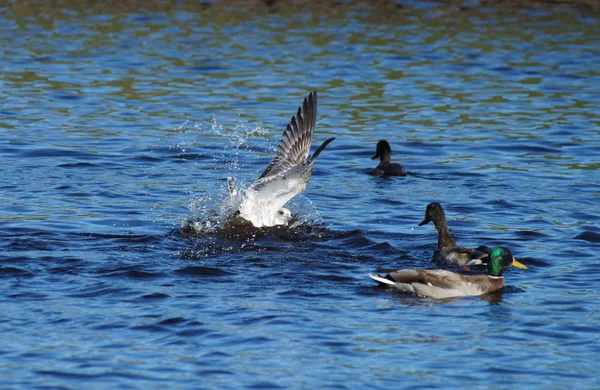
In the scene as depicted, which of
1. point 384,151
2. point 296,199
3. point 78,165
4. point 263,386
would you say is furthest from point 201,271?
point 384,151

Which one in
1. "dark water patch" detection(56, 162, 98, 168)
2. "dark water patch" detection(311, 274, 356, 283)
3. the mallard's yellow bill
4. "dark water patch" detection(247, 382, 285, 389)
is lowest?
"dark water patch" detection(247, 382, 285, 389)

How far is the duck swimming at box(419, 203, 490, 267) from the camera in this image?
37.4 feet

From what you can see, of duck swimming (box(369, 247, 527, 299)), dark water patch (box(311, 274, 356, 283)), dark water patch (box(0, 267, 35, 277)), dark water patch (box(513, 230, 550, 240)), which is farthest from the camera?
dark water patch (box(513, 230, 550, 240))

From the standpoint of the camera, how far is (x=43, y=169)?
15719 millimetres

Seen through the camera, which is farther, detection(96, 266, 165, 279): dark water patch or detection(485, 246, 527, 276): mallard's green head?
detection(485, 246, 527, 276): mallard's green head

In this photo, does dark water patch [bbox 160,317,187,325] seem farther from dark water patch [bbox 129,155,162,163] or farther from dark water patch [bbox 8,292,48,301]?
dark water patch [bbox 129,155,162,163]

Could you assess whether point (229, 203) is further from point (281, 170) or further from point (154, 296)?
point (154, 296)

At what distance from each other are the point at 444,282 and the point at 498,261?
2.44 ft

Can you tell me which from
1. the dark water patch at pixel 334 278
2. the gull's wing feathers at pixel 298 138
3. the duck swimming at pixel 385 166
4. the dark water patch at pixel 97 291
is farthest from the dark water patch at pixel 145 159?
the dark water patch at pixel 97 291

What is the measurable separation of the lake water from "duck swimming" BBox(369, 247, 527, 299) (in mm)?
124

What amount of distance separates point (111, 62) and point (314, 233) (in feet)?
42.7

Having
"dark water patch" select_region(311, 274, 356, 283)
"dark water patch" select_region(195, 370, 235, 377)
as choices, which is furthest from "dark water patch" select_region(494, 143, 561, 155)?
"dark water patch" select_region(195, 370, 235, 377)

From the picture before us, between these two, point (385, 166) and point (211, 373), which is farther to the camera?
point (385, 166)

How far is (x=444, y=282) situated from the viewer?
33.5ft
